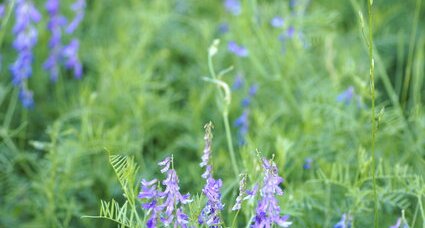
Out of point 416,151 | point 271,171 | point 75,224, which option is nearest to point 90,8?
point 75,224

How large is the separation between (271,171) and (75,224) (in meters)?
1.38

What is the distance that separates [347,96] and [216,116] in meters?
0.58

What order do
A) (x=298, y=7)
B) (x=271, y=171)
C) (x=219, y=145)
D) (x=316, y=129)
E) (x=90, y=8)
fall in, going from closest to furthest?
1. (x=271, y=171)
2. (x=316, y=129)
3. (x=219, y=145)
4. (x=298, y=7)
5. (x=90, y=8)

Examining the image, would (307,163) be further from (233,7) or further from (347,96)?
(233,7)

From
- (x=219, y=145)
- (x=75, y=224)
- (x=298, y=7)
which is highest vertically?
(x=298, y=7)

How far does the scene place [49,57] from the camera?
3.14 meters

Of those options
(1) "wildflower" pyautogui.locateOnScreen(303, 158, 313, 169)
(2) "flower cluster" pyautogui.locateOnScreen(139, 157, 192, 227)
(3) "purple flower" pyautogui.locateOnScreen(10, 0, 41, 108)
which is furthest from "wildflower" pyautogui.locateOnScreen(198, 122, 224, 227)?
(3) "purple flower" pyautogui.locateOnScreen(10, 0, 41, 108)

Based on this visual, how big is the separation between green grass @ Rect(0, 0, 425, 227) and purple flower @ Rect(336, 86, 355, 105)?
3 cm

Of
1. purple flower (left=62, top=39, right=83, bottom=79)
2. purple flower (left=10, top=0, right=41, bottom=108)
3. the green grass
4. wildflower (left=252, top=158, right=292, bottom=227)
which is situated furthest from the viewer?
purple flower (left=62, top=39, right=83, bottom=79)

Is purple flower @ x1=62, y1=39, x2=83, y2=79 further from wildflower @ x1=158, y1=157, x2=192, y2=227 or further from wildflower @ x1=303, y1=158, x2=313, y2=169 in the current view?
wildflower @ x1=158, y1=157, x2=192, y2=227

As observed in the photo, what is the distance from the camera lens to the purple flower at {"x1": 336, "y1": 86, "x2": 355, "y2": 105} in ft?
8.25

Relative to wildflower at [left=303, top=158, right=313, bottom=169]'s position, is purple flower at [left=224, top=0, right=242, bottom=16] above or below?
above

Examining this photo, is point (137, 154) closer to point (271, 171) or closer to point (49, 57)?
point (49, 57)

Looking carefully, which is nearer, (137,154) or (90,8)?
(137,154)
